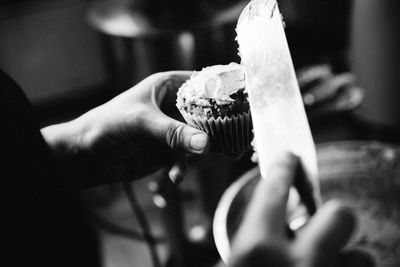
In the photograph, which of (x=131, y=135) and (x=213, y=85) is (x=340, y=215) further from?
(x=131, y=135)

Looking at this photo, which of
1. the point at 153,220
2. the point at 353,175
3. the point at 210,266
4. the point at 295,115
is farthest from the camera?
the point at 153,220

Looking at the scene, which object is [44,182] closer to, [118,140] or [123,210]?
[118,140]

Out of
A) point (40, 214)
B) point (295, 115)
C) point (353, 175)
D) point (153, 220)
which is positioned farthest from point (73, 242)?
point (153, 220)

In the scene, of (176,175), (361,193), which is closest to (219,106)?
(176,175)

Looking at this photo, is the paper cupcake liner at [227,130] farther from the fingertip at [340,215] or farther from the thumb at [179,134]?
the fingertip at [340,215]

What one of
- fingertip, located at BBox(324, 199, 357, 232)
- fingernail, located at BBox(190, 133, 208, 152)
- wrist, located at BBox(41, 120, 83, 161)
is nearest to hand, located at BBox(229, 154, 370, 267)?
fingertip, located at BBox(324, 199, 357, 232)

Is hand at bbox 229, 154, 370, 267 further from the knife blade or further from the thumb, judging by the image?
the thumb
